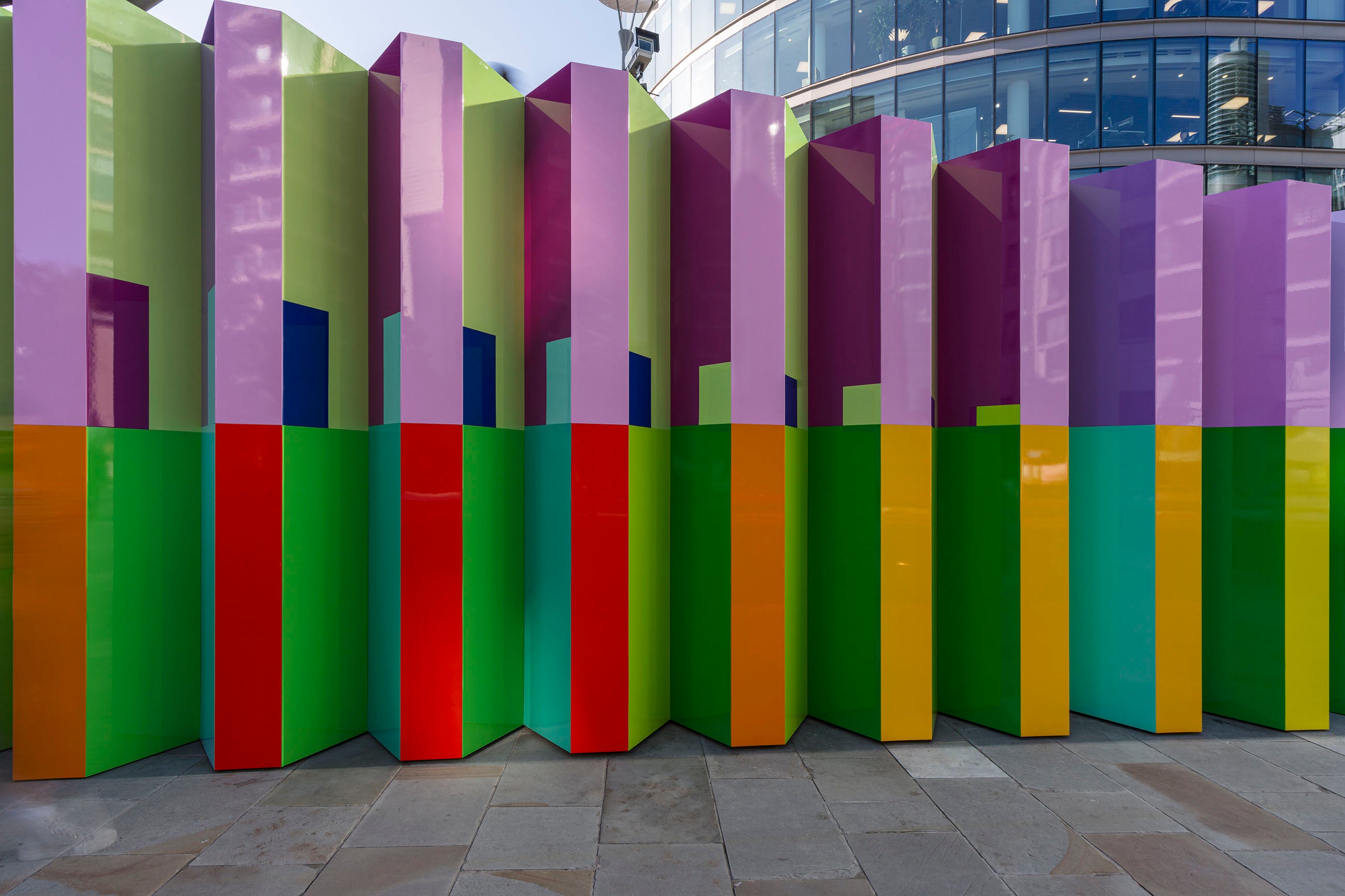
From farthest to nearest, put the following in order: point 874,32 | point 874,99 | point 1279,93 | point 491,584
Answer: point 874,99 < point 874,32 < point 1279,93 < point 491,584

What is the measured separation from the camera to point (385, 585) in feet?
A: 20.1

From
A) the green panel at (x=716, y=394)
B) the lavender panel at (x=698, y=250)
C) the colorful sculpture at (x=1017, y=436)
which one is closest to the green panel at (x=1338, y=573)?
the colorful sculpture at (x=1017, y=436)

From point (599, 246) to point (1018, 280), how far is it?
4143mm

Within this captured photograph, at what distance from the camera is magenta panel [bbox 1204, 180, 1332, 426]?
22.7 feet

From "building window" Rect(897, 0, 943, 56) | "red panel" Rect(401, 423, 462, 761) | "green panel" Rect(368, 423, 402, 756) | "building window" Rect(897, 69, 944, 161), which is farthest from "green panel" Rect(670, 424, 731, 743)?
"building window" Rect(897, 0, 943, 56)

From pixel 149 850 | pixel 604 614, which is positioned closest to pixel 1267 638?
pixel 604 614

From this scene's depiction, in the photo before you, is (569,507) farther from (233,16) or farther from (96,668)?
(233,16)

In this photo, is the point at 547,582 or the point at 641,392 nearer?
the point at 547,582

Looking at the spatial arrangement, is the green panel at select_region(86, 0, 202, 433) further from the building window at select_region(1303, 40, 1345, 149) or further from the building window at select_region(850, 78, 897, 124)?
the building window at select_region(1303, 40, 1345, 149)

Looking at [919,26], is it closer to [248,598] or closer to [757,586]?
[757,586]

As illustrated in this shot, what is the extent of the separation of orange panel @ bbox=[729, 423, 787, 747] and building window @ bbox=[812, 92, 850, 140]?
21.5m

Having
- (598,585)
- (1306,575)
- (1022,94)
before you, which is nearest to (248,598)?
(598,585)

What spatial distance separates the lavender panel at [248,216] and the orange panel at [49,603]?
138 centimetres

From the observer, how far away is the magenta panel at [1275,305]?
22.7 ft
